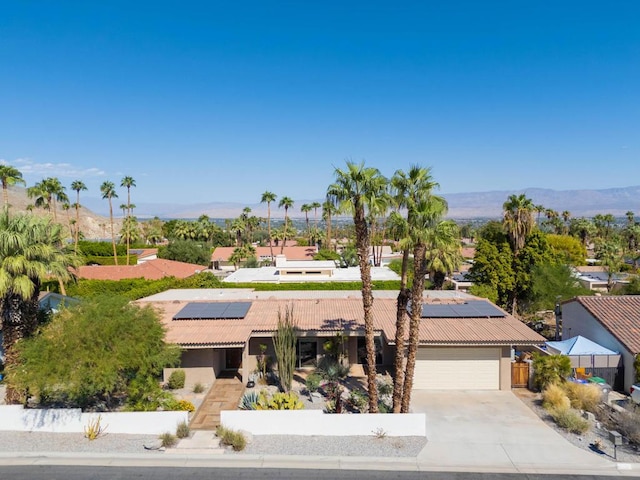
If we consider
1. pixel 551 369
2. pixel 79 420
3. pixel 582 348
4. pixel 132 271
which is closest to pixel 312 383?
pixel 79 420

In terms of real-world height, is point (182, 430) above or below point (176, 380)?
above

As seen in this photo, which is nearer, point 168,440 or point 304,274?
point 168,440

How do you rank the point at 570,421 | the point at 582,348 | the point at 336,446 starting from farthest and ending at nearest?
1. the point at 582,348
2. the point at 570,421
3. the point at 336,446

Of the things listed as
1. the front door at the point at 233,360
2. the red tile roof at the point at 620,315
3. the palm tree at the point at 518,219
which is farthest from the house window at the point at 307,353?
the palm tree at the point at 518,219

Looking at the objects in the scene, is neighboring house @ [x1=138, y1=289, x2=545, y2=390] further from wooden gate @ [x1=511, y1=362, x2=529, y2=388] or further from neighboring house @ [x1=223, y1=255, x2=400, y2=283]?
neighboring house @ [x1=223, y1=255, x2=400, y2=283]

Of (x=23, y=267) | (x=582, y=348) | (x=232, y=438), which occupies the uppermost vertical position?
(x=23, y=267)

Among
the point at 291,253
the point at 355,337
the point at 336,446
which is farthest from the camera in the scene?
the point at 291,253

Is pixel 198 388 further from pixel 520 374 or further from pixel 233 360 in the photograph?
pixel 520 374

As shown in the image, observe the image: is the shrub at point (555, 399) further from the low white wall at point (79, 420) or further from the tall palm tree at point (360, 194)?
the low white wall at point (79, 420)
